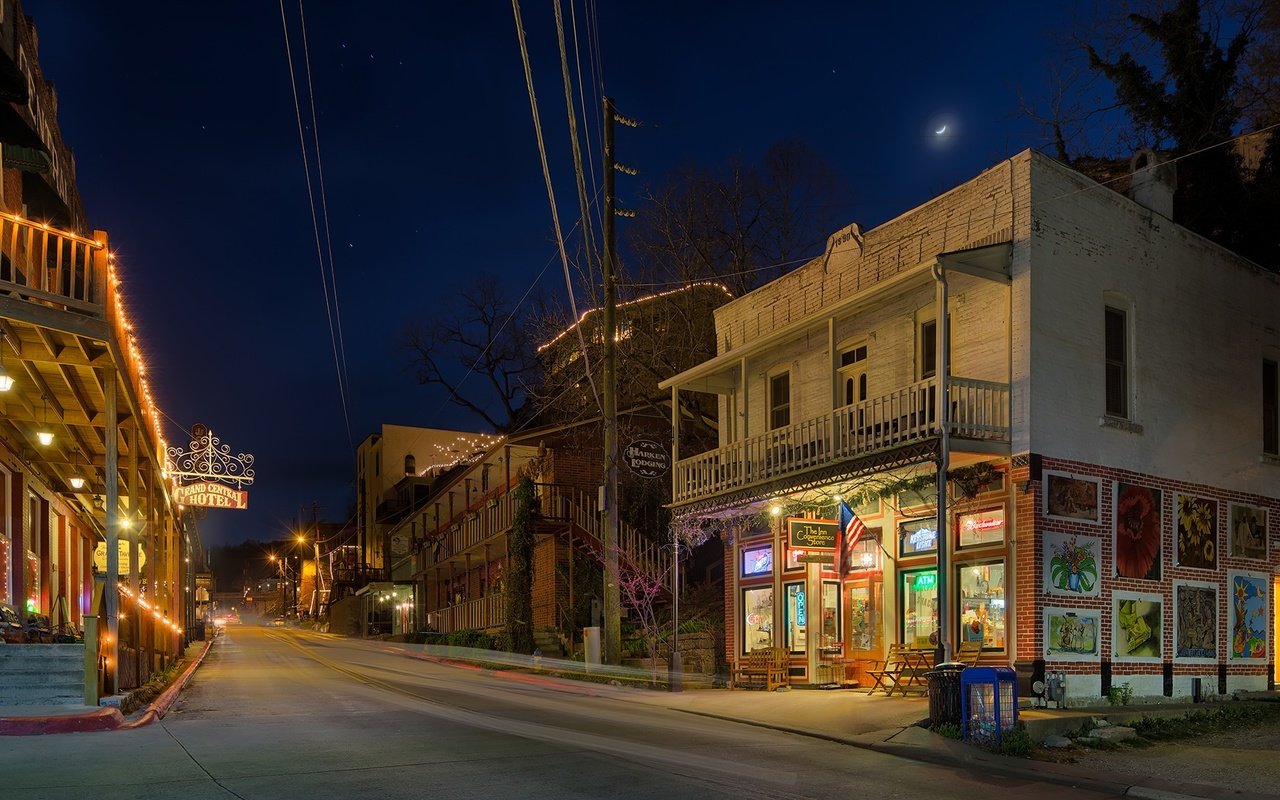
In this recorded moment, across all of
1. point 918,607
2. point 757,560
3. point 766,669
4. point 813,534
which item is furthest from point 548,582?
point 918,607

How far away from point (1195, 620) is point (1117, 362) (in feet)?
14.4

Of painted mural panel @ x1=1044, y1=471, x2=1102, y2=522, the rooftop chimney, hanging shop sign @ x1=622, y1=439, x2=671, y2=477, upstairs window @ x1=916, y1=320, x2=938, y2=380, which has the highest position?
the rooftop chimney

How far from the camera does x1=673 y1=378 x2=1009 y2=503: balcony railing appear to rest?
15.7m

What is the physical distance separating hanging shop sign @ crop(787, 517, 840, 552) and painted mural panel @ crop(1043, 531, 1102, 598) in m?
4.26

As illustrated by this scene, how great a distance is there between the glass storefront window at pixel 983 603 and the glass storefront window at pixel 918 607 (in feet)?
2.83

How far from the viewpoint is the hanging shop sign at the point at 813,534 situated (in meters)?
19.1

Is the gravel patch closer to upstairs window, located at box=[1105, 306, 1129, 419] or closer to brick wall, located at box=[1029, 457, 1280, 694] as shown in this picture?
brick wall, located at box=[1029, 457, 1280, 694]

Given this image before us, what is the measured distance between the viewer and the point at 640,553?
2961cm

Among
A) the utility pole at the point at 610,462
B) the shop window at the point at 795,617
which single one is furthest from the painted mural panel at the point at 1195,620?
the utility pole at the point at 610,462

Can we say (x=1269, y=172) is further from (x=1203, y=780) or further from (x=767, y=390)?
(x=1203, y=780)

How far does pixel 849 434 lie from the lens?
17.5m

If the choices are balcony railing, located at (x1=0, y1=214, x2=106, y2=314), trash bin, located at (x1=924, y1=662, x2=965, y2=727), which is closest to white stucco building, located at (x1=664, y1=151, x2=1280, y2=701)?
trash bin, located at (x1=924, y1=662, x2=965, y2=727)

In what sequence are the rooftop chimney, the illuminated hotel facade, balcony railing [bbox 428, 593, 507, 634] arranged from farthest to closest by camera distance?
balcony railing [bbox 428, 593, 507, 634] → the rooftop chimney → the illuminated hotel facade

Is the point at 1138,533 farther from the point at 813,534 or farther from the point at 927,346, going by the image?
the point at 813,534
